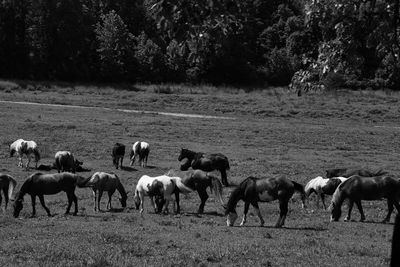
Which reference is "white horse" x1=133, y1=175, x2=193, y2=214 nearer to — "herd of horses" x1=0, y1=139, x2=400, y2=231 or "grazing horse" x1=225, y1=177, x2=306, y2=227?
"herd of horses" x1=0, y1=139, x2=400, y2=231

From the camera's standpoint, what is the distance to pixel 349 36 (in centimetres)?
987

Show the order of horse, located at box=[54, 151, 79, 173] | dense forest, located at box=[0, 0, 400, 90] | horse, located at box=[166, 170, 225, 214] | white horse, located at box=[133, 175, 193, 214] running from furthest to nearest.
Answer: dense forest, located at box=[0, 0, 400, 90], horse, located at box=[54, 151, 79, 173], horse, located at box=[166, 170, 225, 214], white horse, located at box=[133, 175, 193, 214]

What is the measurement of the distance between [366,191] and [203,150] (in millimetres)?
18711

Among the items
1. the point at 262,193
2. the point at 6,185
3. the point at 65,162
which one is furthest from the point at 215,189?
the point at 65,162

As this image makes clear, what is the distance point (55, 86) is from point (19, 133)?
30.5 m

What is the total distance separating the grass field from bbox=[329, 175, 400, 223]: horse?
0.63 metres

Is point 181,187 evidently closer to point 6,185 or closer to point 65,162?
point 6,185

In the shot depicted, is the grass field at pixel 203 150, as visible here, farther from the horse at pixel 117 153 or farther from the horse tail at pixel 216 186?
the horse at pixel 117 153

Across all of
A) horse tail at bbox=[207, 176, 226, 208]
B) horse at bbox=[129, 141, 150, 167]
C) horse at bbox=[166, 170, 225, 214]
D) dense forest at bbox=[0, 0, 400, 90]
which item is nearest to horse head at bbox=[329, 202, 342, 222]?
horse tail at bbox=[207, 176, 226, 208]

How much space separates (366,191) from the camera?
2261 cm

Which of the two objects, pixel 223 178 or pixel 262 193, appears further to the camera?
pixel 223 178

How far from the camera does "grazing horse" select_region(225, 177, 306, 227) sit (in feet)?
68.3

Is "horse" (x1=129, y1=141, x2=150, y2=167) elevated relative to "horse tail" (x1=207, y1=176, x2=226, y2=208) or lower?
lower

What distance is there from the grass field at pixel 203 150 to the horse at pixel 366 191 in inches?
24.9
